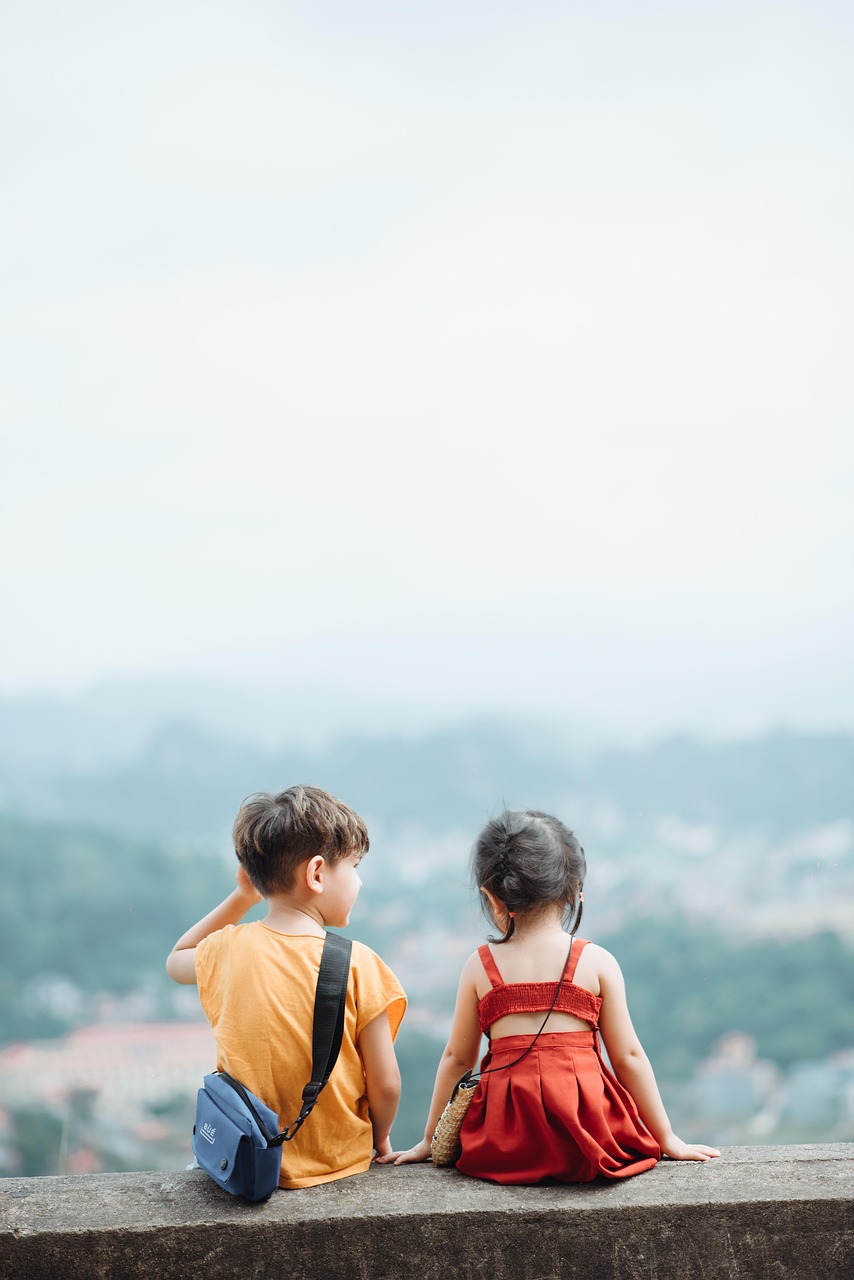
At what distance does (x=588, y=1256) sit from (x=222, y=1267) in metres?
0.61

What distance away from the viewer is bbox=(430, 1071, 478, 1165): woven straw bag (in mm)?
2152

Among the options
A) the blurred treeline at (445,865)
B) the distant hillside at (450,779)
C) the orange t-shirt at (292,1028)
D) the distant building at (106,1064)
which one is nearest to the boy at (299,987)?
the orange t-shirt at (292,1028)

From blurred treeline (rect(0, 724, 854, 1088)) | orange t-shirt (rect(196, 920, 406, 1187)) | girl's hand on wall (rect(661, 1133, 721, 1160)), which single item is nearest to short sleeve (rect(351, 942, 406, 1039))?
orange t-shirt (rect(196, 920, 406, 1187))

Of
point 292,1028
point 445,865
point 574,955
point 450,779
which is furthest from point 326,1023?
point 450,779

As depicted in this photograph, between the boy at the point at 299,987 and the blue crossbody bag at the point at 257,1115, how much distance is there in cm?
3

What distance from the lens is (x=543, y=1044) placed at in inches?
84.0

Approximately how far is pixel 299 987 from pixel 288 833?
0.28 meters

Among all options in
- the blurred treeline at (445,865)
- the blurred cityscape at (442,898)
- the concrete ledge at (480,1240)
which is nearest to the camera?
the concrete ledge at (480,1240)

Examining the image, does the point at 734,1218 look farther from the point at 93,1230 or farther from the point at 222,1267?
the point at 93,1230

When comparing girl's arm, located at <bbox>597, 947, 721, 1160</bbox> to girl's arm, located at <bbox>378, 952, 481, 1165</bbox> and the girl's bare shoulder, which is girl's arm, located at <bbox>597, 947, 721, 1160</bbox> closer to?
the girl's bare shoulder

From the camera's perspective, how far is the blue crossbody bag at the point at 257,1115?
75.9 inches

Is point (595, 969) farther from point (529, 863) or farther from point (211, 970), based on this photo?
point (211, 970)

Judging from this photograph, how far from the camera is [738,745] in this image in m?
57.7

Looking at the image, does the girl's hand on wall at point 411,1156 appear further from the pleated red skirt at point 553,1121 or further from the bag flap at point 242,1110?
the bag flap at point 242,1110
